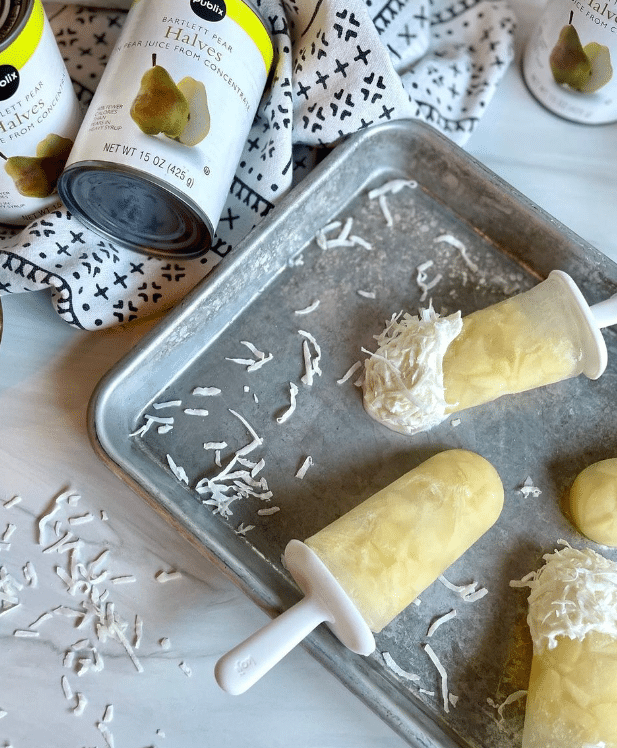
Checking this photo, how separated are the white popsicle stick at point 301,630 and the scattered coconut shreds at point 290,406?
17 cm

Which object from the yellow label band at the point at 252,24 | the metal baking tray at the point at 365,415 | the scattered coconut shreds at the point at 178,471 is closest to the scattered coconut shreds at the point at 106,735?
the metal baking tray at the point at 365,415

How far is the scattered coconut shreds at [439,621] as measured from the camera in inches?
29.7

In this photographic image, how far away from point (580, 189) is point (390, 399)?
39cm

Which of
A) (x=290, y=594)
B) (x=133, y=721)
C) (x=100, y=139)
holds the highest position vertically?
(x=100, y=139)

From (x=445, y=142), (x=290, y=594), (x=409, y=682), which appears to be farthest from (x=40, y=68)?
(x=409, y=682)

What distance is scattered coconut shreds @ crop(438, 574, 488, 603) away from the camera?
0.77m

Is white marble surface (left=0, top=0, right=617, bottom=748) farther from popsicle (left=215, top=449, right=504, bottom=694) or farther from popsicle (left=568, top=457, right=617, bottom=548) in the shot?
popsicle (left=568, top=457, right=617, bottom=548)

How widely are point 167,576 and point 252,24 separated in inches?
22.0

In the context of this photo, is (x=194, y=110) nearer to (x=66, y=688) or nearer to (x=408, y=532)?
(x=408, y=532)

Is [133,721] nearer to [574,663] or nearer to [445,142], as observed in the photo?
[574,663]

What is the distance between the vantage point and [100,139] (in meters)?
0.70

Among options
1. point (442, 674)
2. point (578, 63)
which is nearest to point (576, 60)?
point (578, 63)

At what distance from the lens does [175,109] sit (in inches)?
27.5

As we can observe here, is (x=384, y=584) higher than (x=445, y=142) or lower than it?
lower
